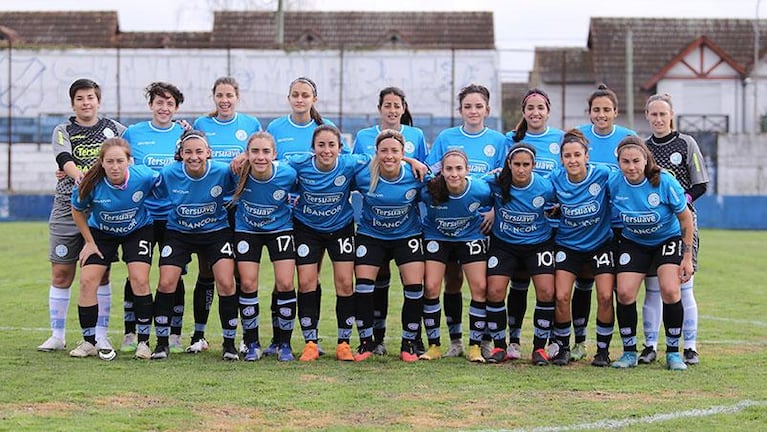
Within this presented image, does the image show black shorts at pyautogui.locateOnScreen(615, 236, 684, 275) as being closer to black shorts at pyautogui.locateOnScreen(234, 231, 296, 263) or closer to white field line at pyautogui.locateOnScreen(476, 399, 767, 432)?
white field line at pyautogui.locateOnScreen(476, 399, 767, 432)

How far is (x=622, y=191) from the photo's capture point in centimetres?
821

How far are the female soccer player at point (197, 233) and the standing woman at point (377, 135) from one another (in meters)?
1.12

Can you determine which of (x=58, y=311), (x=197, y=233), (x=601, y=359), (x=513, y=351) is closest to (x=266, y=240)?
(x=197, y=233)

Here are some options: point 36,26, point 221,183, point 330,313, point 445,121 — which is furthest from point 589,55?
point 221,183

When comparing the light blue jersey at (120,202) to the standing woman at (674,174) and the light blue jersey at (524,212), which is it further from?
the standing woman at (674,174)

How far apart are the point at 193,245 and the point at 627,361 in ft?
10.8

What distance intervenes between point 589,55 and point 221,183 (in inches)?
1555

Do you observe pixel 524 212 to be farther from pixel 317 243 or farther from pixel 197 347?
pixel 197 347

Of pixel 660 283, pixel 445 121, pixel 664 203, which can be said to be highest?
pixel 445 121

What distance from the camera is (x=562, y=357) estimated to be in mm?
8500

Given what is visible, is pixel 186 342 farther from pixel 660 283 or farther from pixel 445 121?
pixel 445 121

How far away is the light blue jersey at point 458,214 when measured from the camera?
8.48m

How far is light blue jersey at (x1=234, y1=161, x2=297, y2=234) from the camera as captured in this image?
845cm

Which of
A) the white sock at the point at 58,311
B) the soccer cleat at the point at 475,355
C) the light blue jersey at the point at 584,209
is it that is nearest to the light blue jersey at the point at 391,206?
the soccer cleat at the point at 475,355
